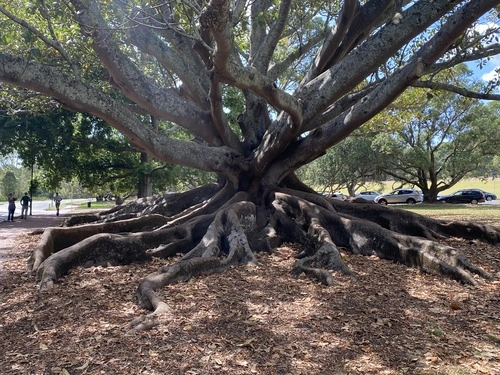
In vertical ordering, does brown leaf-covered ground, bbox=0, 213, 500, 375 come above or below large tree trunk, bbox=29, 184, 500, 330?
below

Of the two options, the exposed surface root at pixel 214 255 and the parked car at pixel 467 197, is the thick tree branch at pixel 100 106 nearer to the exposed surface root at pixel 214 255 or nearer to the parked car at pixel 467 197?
the exposed surface root at pixel 214 255

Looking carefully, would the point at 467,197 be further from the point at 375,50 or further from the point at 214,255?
the point at 214,255

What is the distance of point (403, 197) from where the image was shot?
125ft

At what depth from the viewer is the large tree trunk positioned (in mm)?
5477

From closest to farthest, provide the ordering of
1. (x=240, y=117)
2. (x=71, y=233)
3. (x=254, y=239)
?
(x=71, y=233), (x=254, y=239), (x=240, y=117)

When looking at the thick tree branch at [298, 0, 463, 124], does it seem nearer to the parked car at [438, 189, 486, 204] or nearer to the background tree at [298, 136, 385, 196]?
the background tree at [298, 136, 385, 196]

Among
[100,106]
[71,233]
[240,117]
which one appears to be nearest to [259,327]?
[100,106]

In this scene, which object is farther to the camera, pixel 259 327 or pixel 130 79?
pixel 130 79

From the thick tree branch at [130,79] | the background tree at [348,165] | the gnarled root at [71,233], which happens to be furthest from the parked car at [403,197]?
the gnarled root at [71,233]

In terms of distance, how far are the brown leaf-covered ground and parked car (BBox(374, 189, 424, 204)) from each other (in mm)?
34288

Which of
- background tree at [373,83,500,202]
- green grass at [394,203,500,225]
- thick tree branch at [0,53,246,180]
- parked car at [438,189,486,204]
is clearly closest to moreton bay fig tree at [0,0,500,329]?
thick tree branch at [0,53,246,180]

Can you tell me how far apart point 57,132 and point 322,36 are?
1248 centimetres

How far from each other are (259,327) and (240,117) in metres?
7.19

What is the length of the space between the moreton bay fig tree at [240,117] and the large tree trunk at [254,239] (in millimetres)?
25
